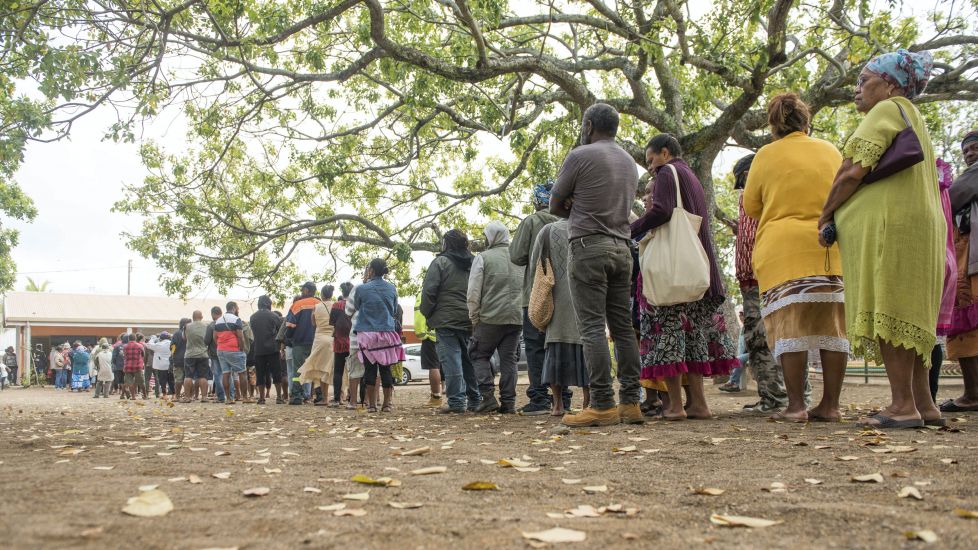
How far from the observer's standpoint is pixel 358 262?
1909cm

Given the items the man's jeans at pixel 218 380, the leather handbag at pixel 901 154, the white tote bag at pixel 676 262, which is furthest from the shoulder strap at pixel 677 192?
the man's jeans at pixel 218 380

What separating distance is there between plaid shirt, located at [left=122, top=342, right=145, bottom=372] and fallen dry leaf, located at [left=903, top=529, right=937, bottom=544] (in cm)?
1917

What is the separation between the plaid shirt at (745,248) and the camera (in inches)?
243

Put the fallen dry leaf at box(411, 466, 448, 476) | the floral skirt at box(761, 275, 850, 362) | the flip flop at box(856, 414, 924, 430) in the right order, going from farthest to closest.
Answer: the floral skirt at box(761, 275, 850, 362)
the flip flop at box(856, 414, 924, 430)
the fallen dry leaf at box(411, 466, 448, 476)

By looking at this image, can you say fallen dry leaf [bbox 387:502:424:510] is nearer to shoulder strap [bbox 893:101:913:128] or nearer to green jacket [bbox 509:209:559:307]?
shoulder strap [bbox 893:101:913:128]

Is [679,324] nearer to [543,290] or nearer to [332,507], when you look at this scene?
[543,290]

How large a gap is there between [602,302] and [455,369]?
3.28 metres

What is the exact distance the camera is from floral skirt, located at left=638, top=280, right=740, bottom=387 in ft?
19.3

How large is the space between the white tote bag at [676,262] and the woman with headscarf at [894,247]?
1036 mm

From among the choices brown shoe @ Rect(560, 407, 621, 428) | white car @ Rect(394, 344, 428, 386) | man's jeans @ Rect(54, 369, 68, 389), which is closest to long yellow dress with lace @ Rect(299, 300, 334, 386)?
brown shoe @ Rect(560, 407, 621, 428)

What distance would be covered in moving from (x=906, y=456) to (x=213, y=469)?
10.8 feet

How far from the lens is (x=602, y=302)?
570 cm

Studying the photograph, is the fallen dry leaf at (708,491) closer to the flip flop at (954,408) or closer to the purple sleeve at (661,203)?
the purple sleeve at (661,203)

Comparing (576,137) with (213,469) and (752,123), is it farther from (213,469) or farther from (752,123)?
(213,469)
